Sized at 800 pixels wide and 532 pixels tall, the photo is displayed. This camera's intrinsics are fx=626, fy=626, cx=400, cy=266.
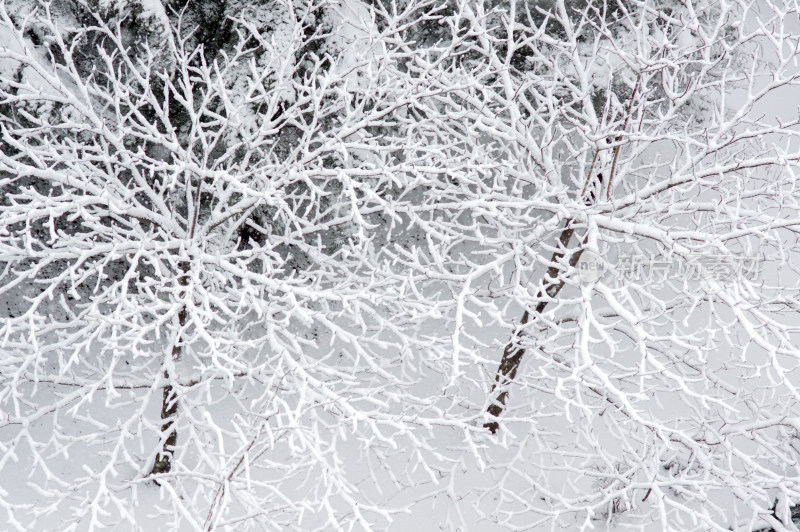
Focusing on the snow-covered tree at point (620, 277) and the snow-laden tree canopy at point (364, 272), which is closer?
the snow-laden tree canopy at point (364, 272)

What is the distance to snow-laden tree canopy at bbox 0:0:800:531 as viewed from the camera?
17.7 ft

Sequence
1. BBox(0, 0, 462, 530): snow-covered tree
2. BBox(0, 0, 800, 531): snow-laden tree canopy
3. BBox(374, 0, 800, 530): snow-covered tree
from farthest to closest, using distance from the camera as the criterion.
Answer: BBox(374, 0, 800, 530): snow-covered tree
BBox(0, 0, 800, 531): snow-laden tree canopy
BBox(0, 0, 462, 530): snow-covered tree

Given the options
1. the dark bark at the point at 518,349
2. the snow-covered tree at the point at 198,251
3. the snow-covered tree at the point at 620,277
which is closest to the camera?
the snow-covered tree at the point at 198,251

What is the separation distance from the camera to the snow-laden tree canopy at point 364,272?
5410mm

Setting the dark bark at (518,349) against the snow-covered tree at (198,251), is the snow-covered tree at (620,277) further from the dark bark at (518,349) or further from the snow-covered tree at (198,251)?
the snow-covered tree at (198,251)

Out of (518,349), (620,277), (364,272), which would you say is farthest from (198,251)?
(620,277)

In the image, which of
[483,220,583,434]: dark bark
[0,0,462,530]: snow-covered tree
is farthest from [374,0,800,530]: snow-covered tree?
[0,0,462,530]: snow-covered tree

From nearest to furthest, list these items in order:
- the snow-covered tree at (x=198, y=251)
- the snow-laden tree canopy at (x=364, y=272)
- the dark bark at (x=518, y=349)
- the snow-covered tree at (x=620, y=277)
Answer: the snow-covered tree at (x=198, y=251), the snow-laden tree canopy at (x=364, y=272), the snow-covered tree at (x=620, y=277), the dark bark at (x=518, y=349)

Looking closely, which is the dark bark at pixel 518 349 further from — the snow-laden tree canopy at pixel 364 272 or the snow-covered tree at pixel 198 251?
the snow-covered tree at pixel 198 251

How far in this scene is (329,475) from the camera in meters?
5.03

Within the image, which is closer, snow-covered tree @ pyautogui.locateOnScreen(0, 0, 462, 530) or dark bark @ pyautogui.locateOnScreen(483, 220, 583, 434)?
snow-covered tree @ pyautogui.locateOnScreen(0, 0, 462, 530)

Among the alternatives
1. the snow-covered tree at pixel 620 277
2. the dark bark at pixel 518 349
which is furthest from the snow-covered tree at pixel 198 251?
the dark bark at pixel 518 349

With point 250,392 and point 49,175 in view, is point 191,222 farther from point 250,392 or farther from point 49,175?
point 250,392

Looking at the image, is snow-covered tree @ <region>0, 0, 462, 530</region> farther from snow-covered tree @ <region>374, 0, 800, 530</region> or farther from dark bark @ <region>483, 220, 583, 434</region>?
dark bark @ <region>483, 220, 583, 434</region>
